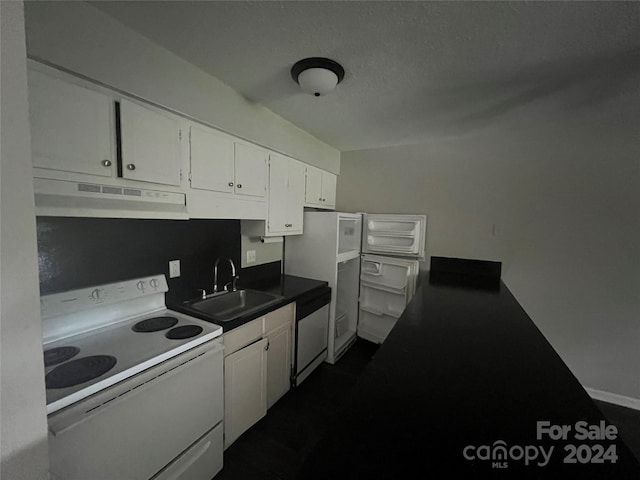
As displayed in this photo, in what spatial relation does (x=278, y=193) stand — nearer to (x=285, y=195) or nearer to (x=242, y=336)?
(x=285, y=195)

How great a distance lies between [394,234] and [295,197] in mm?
1106

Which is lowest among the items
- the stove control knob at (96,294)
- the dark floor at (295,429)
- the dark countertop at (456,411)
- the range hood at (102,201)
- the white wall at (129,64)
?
the dark floor at (295,429)

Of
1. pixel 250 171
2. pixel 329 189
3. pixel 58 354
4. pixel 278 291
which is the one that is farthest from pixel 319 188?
pixel 58 354

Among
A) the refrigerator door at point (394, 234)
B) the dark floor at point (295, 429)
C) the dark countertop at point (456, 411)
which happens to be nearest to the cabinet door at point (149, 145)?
the dark countertop at point (456, 411)

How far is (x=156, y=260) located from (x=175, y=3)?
1.35 m

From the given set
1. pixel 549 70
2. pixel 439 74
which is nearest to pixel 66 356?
pixel 439 74

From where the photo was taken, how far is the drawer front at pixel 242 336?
5.04ft

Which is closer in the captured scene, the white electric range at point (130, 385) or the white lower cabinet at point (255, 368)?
the white electric range at point (130, 385)

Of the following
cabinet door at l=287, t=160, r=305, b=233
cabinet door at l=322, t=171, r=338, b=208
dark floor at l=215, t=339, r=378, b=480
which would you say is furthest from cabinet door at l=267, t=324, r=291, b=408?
cabinet door at l=322, t=171, r=338, b=208

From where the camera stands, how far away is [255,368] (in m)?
1.74

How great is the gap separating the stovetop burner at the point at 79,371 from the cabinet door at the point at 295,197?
1.57 m

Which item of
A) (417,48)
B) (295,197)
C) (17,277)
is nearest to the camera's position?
(17,277)

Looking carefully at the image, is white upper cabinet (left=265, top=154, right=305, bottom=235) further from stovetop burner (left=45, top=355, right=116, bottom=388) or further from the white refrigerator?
stovetop burner (left=45, top=355, right=116, bottom=388)

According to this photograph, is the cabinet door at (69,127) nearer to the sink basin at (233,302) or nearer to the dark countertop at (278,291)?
the dark countertop at (278,291)
